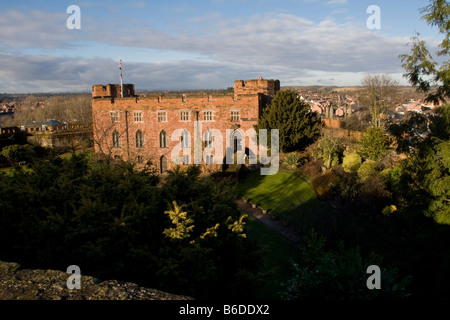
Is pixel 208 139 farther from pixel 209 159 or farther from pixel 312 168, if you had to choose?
pixel 312 168

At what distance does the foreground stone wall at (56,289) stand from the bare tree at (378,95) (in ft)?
92.1

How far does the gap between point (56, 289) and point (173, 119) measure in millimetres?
26071

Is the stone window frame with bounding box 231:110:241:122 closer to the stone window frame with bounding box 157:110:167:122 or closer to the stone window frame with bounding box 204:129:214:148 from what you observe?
the stone window frame with bounding box 204:129:214:148

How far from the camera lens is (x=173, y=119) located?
29.9 metres

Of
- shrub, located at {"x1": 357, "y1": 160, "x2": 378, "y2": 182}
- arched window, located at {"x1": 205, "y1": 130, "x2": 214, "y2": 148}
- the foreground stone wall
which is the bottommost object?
shrub, located at {"x1": 357, "y1": 160, "x2": 378, "y2": 182}

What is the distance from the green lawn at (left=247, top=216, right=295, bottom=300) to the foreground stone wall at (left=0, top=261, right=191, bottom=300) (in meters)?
6.64

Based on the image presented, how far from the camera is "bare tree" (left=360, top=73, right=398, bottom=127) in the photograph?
30.0 m

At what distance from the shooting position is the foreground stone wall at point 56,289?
168 inches
